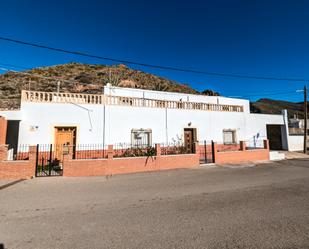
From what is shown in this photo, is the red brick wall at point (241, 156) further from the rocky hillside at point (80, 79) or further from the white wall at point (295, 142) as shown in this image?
the rocky hillside at point (80, 79)

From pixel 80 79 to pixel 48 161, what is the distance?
2569 cm

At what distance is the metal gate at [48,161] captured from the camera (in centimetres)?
923

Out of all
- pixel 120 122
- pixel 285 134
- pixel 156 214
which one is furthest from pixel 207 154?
pixel 285 134

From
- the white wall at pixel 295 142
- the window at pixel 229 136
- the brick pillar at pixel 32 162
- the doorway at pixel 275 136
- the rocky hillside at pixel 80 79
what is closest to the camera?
the brick pillar at pixel 32 162

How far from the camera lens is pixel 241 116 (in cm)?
1717

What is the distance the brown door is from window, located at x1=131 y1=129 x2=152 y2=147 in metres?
3.88

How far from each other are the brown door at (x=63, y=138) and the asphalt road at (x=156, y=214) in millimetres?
3558

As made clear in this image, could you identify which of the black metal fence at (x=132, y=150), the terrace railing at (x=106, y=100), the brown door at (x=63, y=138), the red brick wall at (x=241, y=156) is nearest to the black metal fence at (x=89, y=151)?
the brown door at (x=63, y=138)

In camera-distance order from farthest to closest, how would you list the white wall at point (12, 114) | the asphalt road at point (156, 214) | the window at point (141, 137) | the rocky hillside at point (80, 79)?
the rocky hillside at point (80, 79) → the window at point (141, 137) → the white wall at point (12, 114) → the asphalt road at point (156, 214)

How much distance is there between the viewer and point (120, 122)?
1307 centimetres

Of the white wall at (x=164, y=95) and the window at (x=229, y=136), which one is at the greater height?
the white wall at (x=164, y=95)

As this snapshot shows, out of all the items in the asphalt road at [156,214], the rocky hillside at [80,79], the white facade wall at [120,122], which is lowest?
the asphalt road at [156,214]

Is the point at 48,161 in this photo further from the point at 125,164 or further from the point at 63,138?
the point at 125,164

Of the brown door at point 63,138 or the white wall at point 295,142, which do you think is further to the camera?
the white wall at point 295,142
